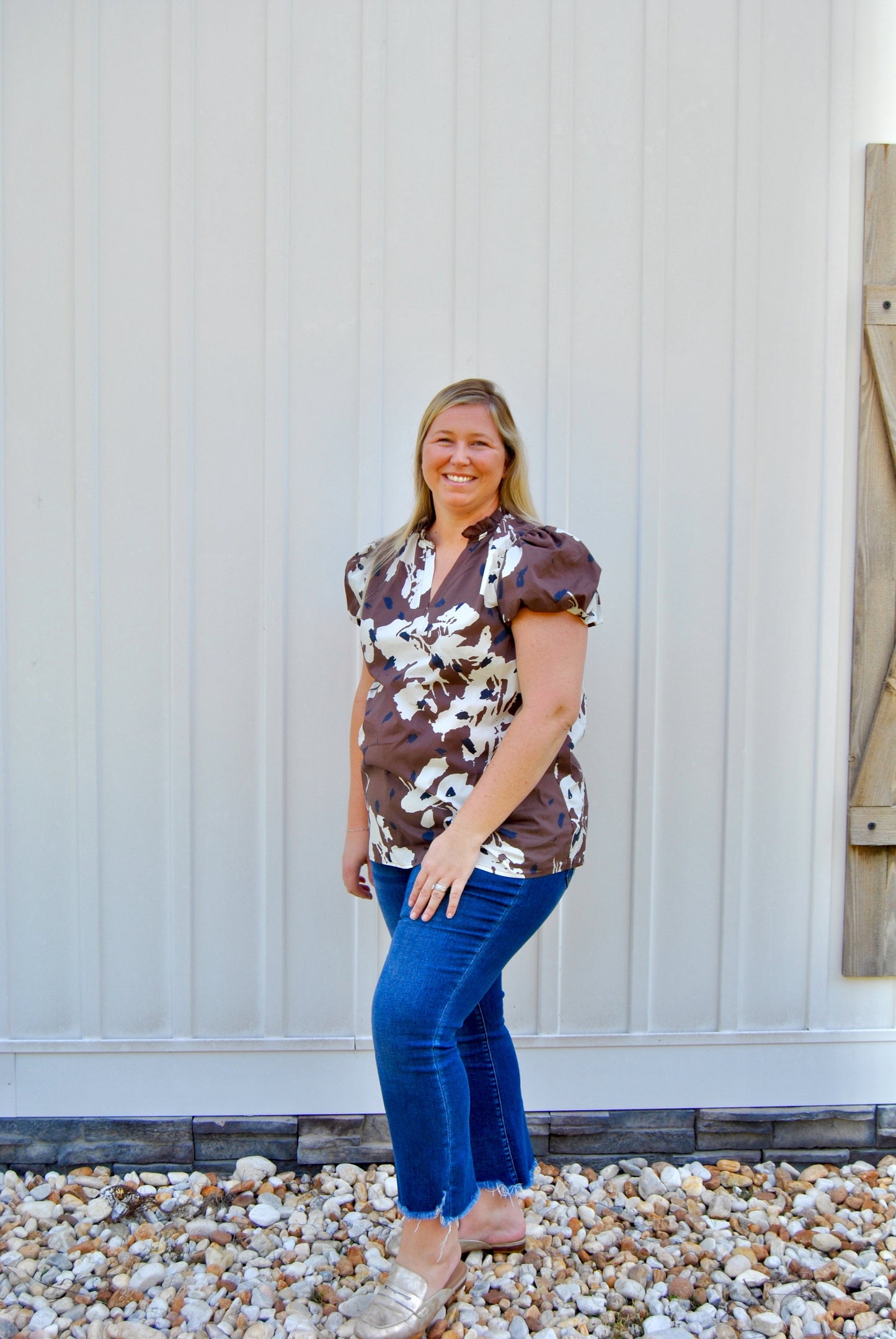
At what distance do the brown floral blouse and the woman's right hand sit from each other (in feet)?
0.75

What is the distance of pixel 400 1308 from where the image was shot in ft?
5.62

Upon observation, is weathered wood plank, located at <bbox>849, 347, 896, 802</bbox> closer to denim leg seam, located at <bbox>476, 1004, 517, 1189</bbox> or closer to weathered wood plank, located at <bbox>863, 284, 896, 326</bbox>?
weathered wood plank, located at <bbox>863, 284, 896, 326</bbox>

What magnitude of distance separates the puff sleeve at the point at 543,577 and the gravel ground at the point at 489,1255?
1339 mm

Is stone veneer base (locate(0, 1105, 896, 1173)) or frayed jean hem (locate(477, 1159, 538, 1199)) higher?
frayed jean hem (locate(477, 1159, 538, 1199))

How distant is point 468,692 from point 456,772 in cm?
14

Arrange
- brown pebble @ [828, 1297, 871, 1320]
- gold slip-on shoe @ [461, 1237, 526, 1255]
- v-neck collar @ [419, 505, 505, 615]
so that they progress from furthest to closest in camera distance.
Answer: gold slip-on shoe @ [461, 1237, 526, 1255] < brown pebble @ [828, 1297, 871, 1320] < v-neck collar @ [419, 505, 505, 615]

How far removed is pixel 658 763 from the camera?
7.63ft

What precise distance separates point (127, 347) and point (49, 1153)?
1909 millimetres

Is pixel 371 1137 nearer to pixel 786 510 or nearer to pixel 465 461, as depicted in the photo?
pixel 465 461

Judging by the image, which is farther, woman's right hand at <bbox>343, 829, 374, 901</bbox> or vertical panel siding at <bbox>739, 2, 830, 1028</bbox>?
vertical panel siding at <bbox>739, 2, 830, 1028</bbox>

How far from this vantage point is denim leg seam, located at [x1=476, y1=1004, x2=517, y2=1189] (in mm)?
1906

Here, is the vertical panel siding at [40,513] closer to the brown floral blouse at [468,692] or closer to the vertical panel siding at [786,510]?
the brown floral blouse at [468,692]

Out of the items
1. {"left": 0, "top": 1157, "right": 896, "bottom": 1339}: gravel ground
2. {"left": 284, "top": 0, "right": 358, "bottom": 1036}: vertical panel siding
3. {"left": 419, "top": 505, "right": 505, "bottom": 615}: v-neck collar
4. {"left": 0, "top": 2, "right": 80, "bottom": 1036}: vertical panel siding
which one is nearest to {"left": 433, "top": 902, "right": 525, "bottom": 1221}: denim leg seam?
{"left": 0, "top": 1157, "right": 896, "bottom": 1339}: gravel ground

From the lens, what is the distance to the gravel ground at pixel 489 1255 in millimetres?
1832
